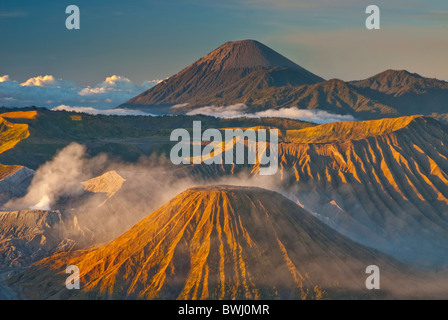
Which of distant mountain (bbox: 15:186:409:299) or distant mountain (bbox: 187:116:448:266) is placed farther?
distant mountain (bbox: 187:116:448:266)

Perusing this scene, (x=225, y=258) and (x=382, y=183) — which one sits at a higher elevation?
(x=382, y=183)

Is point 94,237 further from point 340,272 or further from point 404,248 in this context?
point 404,248

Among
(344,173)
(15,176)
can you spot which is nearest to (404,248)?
(344,173)

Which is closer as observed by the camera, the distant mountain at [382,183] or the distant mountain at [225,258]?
the distant mountain at [225,258]

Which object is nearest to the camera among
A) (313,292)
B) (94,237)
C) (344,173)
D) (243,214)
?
(313,292)

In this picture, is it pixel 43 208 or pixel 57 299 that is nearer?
pixel 57 299

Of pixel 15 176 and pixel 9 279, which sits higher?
pixel 15 176

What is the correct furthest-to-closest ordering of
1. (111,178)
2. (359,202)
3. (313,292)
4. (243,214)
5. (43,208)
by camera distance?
(359,202) → (111,178) → (43,208) → (243,214) → (313,292)

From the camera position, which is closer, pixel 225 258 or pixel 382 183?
pixel 225 258
